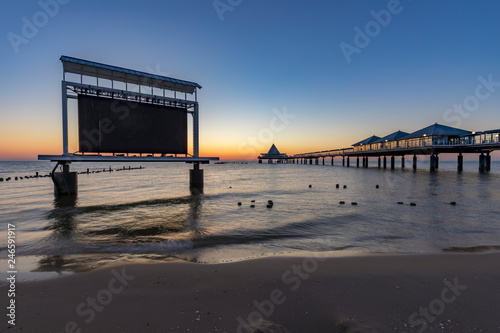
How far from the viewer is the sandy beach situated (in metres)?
3.37

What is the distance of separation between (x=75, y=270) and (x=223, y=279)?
13.0 feet

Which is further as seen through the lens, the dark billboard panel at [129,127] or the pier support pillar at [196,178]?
the pier support pillar at [196,178]

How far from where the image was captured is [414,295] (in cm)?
415

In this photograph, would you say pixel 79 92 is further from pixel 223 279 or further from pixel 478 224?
pixel 478 224

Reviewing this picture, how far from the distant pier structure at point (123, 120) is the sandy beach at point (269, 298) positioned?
18442 millimetres

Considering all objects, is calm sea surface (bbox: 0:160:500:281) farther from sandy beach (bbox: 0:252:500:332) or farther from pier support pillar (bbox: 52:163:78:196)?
pier support pillar (bbox: 52:163:78:196)

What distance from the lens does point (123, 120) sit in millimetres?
21312

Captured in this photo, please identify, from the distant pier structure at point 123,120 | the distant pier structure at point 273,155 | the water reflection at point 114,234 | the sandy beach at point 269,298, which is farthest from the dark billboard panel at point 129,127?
the distant pier structure at point 273,155

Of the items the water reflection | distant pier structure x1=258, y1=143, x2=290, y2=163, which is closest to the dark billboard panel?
the water reflection

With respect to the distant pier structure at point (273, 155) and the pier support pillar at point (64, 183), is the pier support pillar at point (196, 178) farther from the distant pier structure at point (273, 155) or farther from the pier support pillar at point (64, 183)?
the distant pier structure at point (273, 155)

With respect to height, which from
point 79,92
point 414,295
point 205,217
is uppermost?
point 79,92

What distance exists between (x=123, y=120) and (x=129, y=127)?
0.79 metres

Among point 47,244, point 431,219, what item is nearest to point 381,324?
point 47,244

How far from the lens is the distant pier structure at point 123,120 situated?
1936 cm
